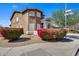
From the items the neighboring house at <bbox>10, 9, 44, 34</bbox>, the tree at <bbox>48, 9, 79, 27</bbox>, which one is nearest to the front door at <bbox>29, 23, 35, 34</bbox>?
the neighboring house at <bbox>10, 9, 44, 34</bbox>

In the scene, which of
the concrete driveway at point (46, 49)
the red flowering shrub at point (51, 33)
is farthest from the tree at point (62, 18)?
the concrete driveway at point (46, 49)

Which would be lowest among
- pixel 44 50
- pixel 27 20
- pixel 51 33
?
pixel 44 50

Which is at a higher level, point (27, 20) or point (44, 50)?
point (27, 20)

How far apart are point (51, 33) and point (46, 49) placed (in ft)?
0.78

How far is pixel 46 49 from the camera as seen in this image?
4246mm

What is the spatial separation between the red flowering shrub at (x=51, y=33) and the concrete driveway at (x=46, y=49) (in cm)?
10

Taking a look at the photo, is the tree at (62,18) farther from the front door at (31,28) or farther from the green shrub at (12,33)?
the green shrub at (12,33)

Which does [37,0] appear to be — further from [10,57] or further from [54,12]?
Result: [10,57]

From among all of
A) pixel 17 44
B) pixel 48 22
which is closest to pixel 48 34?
pixel 48 22

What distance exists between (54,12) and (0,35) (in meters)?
0.83

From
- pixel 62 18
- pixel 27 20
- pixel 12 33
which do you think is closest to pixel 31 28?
pixel 27 20

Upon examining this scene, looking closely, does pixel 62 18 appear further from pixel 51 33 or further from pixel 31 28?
pixel 31 28

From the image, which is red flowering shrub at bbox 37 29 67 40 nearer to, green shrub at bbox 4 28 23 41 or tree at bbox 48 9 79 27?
tree at bbox 48 9 79 27

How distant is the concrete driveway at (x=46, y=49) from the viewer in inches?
165
